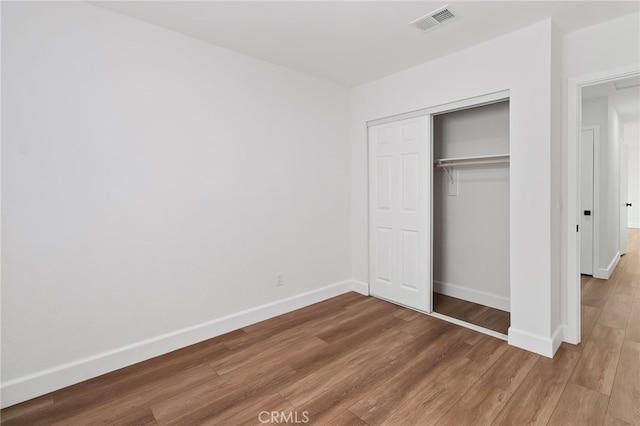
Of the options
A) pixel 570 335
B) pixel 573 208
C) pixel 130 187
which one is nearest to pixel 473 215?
pixel 573 208

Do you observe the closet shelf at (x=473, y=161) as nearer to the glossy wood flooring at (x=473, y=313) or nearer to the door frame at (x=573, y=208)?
the door frame at (x=573, y=208)

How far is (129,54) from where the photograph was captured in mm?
2393

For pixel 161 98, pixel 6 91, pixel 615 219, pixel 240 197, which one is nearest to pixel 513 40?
pixel 240 197

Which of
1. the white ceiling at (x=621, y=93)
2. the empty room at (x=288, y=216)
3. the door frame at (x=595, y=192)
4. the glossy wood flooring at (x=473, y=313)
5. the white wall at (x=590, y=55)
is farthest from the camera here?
the door frame at (x=595, y=192)

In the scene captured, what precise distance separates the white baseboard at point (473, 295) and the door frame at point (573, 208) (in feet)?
2.46

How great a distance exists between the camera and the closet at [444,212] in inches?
132

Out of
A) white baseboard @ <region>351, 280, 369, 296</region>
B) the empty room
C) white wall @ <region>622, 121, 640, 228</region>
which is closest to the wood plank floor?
the empty room

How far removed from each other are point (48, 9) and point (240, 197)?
6.17 feet

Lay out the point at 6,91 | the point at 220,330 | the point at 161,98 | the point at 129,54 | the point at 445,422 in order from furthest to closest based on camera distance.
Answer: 1. the point at 220,330
2. the point at 161,98
3. the point at 129,54
4. the point at 6,91
5. the point at 445,422

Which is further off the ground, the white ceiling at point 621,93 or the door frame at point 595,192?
Result: the white ceiling at point 621,93

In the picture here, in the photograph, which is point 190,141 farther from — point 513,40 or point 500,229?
point 500,229

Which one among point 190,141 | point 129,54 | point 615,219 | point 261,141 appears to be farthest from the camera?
point 615,219

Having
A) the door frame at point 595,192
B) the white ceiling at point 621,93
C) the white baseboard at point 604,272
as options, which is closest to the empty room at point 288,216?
the white baseboard at point 604,272

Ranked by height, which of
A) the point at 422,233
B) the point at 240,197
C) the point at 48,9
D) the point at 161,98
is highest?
the point at 48,9
